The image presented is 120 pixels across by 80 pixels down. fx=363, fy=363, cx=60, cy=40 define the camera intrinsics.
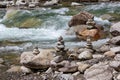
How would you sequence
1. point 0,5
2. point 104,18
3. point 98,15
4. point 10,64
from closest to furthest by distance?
1. point 10,64
2. point 104,18
3. point 98,15
4. point 0,5

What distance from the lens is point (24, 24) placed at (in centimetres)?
1997

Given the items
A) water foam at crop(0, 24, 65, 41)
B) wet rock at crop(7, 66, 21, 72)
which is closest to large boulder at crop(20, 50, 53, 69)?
wet rock at crop(7, 66, 21, 72)

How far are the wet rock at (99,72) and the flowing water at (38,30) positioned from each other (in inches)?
191

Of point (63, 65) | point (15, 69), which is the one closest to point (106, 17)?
point (15, 69)

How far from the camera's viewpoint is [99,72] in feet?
28.2

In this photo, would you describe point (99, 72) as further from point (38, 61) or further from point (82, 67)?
point (38, 61)

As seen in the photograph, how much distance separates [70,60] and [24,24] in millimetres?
9767

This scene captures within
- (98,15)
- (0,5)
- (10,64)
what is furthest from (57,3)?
(10,64)

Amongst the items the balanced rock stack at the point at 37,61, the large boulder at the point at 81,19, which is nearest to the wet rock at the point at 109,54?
the balanced rock stack at the point at 37,61

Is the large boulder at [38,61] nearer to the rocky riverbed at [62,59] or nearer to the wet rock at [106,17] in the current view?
the rocky riverbed at [62,59]

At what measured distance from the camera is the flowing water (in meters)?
14.9

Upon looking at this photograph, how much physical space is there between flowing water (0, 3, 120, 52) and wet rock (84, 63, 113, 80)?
191 inches

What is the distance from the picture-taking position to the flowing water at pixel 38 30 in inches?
587

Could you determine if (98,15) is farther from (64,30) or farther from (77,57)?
(77,57)
